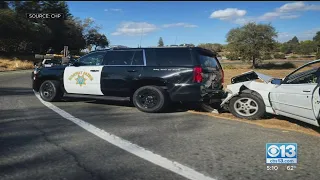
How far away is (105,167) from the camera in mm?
4516

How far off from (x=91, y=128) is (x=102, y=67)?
300cm

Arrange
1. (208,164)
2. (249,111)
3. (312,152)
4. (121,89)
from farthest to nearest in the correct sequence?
(121,89), (249,111), (312,152), (208,164)

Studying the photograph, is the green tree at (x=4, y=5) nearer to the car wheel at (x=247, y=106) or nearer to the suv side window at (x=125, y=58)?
the suv side window at (x=125, y=58)

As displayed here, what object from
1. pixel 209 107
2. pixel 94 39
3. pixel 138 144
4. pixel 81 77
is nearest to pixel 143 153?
pixel 138 144

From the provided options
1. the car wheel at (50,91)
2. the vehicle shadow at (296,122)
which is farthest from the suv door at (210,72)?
the car wheel at (50,91)

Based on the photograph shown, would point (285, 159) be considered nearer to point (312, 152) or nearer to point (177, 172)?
point (312, 152)

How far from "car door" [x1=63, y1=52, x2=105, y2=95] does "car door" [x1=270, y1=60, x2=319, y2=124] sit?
14.9 feet

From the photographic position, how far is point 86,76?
31.7ft

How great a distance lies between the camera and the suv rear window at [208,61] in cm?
857

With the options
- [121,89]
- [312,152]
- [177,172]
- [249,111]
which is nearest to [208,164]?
[177,172]

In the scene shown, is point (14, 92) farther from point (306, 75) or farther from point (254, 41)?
point (254, 41)

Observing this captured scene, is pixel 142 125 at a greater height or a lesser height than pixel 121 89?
lesser

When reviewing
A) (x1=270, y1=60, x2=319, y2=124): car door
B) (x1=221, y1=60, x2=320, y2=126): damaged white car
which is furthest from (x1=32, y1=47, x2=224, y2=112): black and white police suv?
(x1=270, y1=60, x2=319, y2=124): car door

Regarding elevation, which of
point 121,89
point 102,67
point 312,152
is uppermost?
point 102,67
